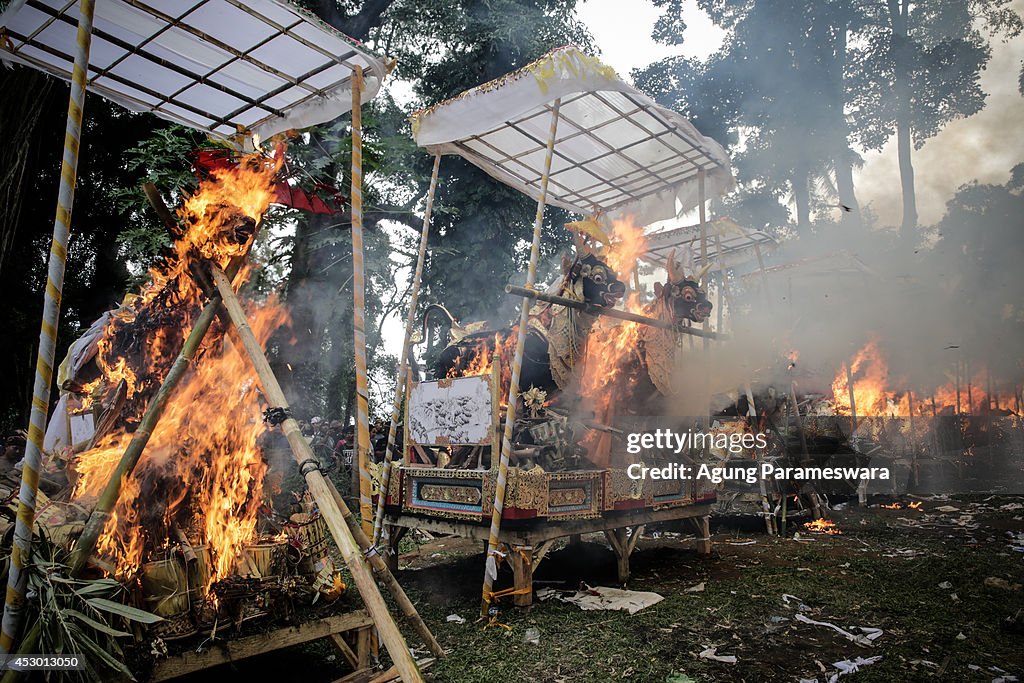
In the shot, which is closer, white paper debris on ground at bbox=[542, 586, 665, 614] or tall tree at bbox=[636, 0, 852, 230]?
white paper debris on ground at bbox=[542, 586, 665, 614]

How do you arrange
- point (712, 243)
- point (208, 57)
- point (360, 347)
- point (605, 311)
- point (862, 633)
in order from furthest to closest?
point (712, 243) → point (605, 311) → point (862, 633) → point (208, 57) → point (360, 347)

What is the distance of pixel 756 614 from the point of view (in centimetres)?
587

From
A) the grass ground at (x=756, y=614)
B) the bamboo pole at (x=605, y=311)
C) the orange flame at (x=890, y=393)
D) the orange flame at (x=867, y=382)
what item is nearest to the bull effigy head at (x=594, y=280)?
the bamboo pole at (x=605, y=311)

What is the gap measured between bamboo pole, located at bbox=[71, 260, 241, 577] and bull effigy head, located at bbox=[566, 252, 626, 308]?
4672 millimetres

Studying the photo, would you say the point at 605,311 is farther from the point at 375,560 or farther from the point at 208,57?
the point at 208,57

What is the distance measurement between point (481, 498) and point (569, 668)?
2.18 metres

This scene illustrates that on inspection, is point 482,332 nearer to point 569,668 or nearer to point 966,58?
point 569,668

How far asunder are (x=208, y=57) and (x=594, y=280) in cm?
504

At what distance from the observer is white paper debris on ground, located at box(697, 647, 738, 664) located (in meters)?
4.71

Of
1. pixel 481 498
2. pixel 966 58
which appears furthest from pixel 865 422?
pixel 966 58

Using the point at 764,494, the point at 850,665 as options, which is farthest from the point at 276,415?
the point at 764,494

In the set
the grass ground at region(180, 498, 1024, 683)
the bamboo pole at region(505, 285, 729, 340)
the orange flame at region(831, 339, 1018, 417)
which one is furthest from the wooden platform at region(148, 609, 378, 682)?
the orange flame at region(831, 339, 1018, 417)

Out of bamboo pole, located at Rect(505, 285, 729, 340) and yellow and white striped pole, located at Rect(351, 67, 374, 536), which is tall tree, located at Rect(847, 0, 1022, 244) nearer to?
bamboo pole, located at Rect(505, 285, 729, 340)

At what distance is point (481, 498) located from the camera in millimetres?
6434
